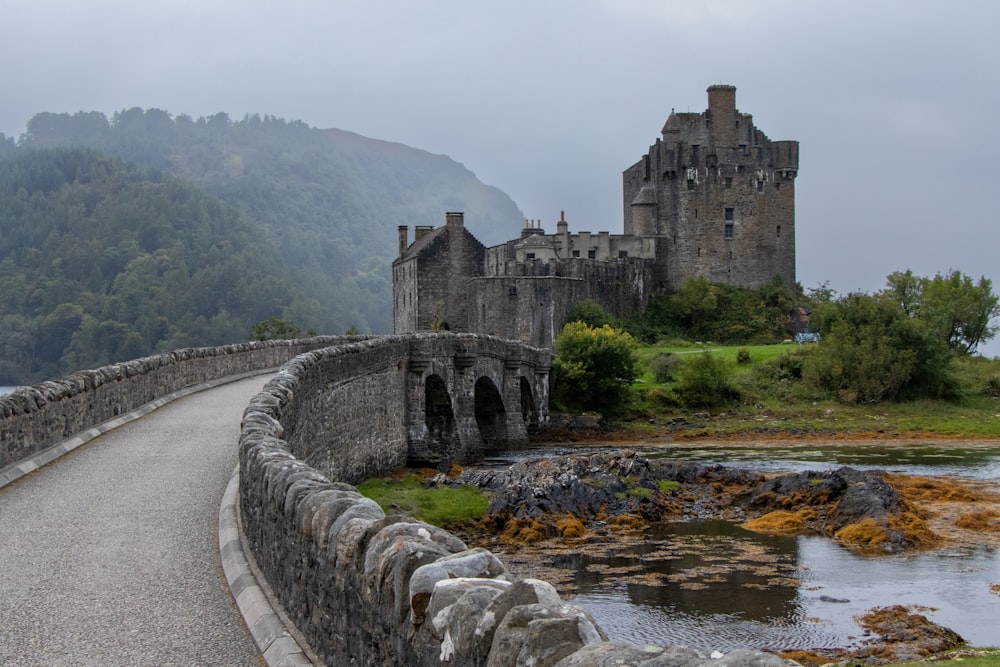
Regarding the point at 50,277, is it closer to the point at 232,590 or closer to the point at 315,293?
the point at 315,293

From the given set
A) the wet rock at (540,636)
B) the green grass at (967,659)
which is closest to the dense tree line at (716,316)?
the green grass at (967,659)

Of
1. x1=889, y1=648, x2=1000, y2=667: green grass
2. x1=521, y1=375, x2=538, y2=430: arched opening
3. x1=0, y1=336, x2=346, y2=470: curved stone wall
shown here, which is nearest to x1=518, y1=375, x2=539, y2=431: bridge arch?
x1=521, y1=375, x2=538, y2=430: arched opening

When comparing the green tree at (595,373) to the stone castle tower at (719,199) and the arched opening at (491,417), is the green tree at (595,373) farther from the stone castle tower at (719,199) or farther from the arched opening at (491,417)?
the stone castle tower at (719,199)

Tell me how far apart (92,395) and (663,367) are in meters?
37.4

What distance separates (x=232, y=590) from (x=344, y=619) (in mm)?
2565

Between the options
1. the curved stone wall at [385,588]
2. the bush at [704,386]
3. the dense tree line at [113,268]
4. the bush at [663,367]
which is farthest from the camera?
the dense tree line at [113,268]

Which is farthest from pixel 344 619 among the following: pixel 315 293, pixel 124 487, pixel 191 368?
pixel 315 293

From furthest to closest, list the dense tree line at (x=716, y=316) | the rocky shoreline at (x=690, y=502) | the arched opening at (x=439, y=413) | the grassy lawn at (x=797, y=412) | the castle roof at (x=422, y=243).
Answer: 1. the dense tree line at (x=716, y=316)
2. the castle roof at (x=422, y=243)
3. the grassy lawn at (x=797, y=412)
4. the arched opening at (x=439, y=413)
5. the rocky shoreline at (x=690, y=502)

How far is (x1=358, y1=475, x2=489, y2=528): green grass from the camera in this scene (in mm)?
25969

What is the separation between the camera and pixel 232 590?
8.75m

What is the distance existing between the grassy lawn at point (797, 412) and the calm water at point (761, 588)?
2042 cm

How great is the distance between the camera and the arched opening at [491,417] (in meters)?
43.6

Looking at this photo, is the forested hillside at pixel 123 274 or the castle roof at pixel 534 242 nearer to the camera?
the castle roof at pixel 534 242

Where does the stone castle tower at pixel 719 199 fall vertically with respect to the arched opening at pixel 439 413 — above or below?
above
